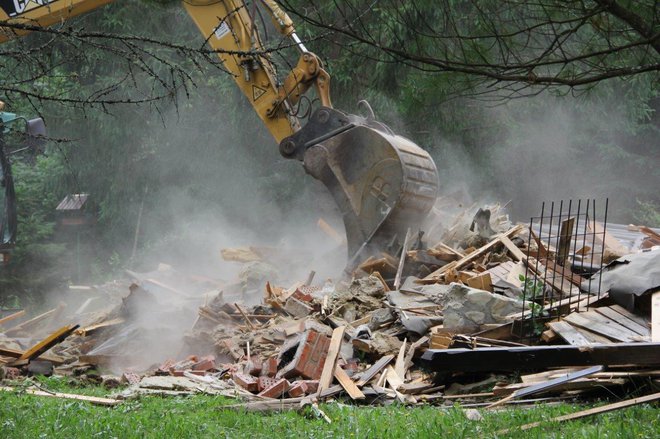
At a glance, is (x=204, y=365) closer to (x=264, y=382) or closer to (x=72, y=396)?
(x=264, y=382)

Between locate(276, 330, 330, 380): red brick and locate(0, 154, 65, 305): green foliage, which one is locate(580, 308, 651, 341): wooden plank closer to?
locate(276, 330, 330, 380): red brick

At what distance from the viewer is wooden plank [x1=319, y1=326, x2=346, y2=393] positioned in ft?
25.4

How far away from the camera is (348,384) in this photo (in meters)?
7.62

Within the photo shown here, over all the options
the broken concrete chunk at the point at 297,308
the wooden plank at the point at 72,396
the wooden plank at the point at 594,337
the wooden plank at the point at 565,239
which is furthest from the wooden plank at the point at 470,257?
the wooden plank at the point at 72,396

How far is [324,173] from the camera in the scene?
1196 centimetres

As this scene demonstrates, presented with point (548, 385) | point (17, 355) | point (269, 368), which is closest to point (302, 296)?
point (269, 368)

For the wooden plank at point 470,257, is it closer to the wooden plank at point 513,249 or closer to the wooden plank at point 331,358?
the wooden plank at point 513,249

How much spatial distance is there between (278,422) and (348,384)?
1.24 m

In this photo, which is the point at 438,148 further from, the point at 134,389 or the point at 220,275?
the point at 134,389

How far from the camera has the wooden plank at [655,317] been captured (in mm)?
7164

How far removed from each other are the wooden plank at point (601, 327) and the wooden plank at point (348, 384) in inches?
81.9

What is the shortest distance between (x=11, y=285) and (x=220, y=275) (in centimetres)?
679

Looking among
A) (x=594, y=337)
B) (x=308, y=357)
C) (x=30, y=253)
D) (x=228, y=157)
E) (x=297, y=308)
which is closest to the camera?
(x=594, y=337)

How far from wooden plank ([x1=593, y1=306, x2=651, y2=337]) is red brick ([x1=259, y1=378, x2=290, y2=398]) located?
10.2ft
